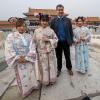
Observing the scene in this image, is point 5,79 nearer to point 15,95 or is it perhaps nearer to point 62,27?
point 15,95

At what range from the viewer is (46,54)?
430 centimetres

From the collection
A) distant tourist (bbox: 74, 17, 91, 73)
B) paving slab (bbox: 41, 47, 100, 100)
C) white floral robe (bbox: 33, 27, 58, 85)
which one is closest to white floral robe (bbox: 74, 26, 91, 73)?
distant tourist (bbox: 74, 17, 91, 73)

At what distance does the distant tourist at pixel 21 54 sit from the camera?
383 centimetres

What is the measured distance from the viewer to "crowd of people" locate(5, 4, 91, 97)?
385 centimetres

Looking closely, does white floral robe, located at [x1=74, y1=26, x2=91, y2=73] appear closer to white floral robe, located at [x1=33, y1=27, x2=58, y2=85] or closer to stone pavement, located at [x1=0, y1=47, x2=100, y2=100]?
stone pavement, located at [x1=0, y1=47, x2=100, y2=100]

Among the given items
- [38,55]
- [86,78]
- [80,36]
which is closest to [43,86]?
[38,55]

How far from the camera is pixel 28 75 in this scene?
13.1ft

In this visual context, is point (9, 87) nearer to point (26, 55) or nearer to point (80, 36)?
point (26, 55)

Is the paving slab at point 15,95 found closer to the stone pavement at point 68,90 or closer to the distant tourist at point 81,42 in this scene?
the stone pavement at point 68,90

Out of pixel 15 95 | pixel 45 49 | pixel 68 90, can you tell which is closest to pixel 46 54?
pixel 45 49

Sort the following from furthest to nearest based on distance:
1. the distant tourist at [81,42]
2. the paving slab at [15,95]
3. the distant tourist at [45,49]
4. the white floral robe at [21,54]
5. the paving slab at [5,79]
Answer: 1. the distant tourist at [81,42]
2. the paving slab at [5,79]
3. the distant tourist at [45,49]
4. the paving slab at [15,95]
5. the white floral robe at [21,54]

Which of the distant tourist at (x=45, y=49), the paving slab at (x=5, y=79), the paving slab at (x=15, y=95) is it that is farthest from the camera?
the paving slab at (x=5, y=79)

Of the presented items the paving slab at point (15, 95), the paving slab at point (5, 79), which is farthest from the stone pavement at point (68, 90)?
the paving slab at point (5, 79)

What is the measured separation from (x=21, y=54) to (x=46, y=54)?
609 mm
